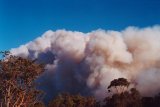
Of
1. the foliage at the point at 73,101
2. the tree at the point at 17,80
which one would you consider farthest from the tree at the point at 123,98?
the tree at the point at 17,80

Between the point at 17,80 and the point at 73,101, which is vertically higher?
the point at 73,101

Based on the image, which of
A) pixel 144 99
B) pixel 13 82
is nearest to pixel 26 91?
pixel 13 82

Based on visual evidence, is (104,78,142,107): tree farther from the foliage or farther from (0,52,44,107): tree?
(0,52,44,107): tree

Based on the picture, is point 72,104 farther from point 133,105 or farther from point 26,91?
point 26,91

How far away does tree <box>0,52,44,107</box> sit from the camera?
69.2 metres

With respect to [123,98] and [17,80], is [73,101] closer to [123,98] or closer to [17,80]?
[123,98]

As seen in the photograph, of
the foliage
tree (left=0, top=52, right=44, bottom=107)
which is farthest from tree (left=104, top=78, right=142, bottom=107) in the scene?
tree (left=0, top=52, right=44, bottom=107)

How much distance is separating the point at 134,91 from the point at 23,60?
55639 millimetres

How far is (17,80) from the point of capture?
71.8m

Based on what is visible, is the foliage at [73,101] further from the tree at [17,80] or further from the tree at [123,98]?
the tree at [17,80]

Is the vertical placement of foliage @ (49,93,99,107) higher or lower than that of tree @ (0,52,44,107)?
higher

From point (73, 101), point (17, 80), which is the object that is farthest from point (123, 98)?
point (17, 80)

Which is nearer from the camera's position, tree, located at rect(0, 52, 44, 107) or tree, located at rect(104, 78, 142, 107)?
tree, located at rect(0, 52, 44, 107)

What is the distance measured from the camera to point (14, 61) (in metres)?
72.0
